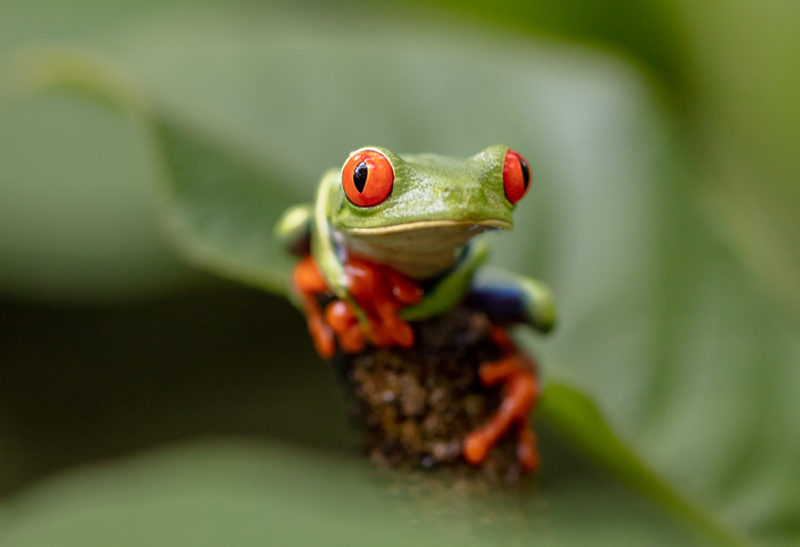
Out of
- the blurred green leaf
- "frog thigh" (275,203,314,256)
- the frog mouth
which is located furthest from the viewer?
"frog thigh" (275,203,314,256)

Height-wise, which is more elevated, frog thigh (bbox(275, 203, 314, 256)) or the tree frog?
frog thigh (bbox(275, 203, 314, 256))

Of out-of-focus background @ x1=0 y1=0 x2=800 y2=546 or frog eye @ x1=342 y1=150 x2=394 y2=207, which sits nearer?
frog eye @ x1=342 y1=150 x2=394 y2=207

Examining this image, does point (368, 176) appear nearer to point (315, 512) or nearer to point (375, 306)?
point (375, 306)

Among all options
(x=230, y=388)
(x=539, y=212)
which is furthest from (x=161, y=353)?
(x=539, y=212)

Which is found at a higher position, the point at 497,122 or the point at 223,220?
the point at 497,122

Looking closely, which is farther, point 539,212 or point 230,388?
point 230,388

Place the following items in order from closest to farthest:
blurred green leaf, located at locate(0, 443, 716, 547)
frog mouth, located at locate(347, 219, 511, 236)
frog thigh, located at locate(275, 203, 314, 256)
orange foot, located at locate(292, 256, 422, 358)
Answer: blurred green leaf, located at locate(0, 443, 716, 547) < frog mouth, located at locate(347, 219, 511, 236) < orange foot, located at locate(292, 256, 422, 358) < frog thigh, located at locate(275, 203, 314, 256)

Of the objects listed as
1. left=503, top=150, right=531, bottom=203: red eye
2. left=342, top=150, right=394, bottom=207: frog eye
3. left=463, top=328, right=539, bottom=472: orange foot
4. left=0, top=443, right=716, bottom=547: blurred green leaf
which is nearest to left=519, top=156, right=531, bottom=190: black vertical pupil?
left=503, top=150, right=531, bottom=203: red eye

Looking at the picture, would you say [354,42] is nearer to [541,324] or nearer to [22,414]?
[541,324]

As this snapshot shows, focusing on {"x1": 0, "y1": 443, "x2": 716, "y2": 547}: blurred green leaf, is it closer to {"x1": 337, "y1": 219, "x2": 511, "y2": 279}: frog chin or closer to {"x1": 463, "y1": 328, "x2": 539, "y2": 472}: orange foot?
{"x1": 463, "y1": 328, "x2": 539, "y2": 472}: orange foot
